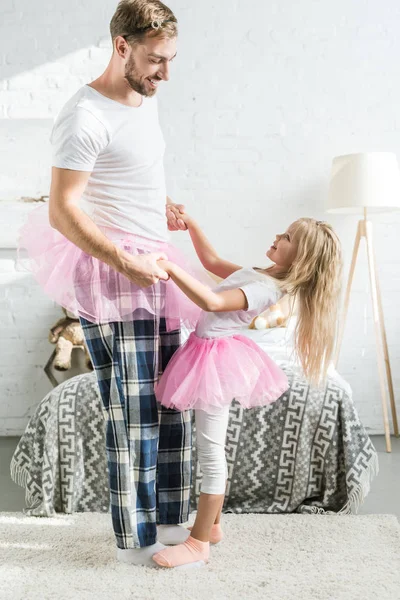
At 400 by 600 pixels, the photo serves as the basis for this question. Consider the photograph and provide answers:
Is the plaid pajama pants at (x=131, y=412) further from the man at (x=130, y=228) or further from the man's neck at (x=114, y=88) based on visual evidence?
the man's neck at (x=114, y=88)

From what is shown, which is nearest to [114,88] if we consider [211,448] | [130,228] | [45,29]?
[130,228]

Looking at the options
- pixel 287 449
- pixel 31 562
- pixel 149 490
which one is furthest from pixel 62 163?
pixel 287 449

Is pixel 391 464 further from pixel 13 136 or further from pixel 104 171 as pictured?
pixel 13 136

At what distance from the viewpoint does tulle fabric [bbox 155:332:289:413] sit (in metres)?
1.94

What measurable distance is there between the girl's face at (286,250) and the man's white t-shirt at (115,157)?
36 centimetres

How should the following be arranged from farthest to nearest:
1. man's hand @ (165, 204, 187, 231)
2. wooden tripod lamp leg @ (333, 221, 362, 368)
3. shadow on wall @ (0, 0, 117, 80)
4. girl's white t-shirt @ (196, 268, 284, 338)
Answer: shadow on wall @ (0, 0, 117, 80), wooden tripod lamp leg @ (333, 221, 362, 368), man's hand @ (165, 204, 187, 231), girl's white t-shirt @ (196, 268, 284, 338)

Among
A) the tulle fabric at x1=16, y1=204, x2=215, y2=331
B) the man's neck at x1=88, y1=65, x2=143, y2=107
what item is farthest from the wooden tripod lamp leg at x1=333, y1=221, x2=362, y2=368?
the man's neck at x1=88, y1=65, x2=143, y2=107

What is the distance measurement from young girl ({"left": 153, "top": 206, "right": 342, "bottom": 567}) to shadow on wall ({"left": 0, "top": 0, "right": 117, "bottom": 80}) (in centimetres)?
225

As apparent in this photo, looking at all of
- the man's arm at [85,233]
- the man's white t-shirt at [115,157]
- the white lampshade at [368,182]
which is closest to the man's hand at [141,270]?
the man's arm at [85,233]

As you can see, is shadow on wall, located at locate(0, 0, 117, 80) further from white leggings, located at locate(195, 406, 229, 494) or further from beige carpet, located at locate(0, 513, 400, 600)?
white leggings, located at locate(195, 406, 229, 494)

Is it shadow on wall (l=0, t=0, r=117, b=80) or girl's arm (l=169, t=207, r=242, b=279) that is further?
shadow on wall (l=0, t=0, r=117, b=80)

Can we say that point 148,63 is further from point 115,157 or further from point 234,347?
point 234,347

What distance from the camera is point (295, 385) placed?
268cm

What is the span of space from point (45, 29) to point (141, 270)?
2.71 m
